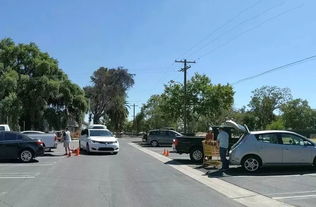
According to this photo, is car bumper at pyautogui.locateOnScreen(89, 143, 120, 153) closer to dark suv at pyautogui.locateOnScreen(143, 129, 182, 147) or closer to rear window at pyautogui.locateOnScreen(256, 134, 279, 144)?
rear window at pyautogui.locateOnScreen(256, 134, 279, 144)

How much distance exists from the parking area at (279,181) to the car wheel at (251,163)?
8.2 inches

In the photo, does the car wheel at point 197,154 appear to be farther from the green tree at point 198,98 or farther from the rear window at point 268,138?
the green tree at point 198,98

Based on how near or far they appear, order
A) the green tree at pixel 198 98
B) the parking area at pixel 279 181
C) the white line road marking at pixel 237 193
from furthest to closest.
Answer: the green tree at pixel 198 98 → the parking area at pixel 279 181 → the white line road marking at pixel 237 193

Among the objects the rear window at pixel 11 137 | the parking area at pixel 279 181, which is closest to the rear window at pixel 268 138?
the parking area at pixel 279 181

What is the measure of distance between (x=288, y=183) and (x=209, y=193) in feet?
10.4

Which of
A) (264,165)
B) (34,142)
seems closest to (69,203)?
(264,165)

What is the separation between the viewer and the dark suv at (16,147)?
23.6 metres

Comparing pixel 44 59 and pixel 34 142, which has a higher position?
pixel 44 59

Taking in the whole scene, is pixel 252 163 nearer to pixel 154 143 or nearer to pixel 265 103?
pixel 154 143

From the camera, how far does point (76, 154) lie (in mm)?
29094

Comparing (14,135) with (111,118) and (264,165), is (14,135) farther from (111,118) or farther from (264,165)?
(111,118)

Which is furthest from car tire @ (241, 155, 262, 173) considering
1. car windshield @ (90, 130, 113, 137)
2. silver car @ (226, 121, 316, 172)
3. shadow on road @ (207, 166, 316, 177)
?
car windshield @ (90, 130, 113, 137)

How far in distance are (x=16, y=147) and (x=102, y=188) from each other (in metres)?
11.2

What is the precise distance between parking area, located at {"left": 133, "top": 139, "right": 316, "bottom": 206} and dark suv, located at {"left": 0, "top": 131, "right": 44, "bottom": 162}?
315 inches
